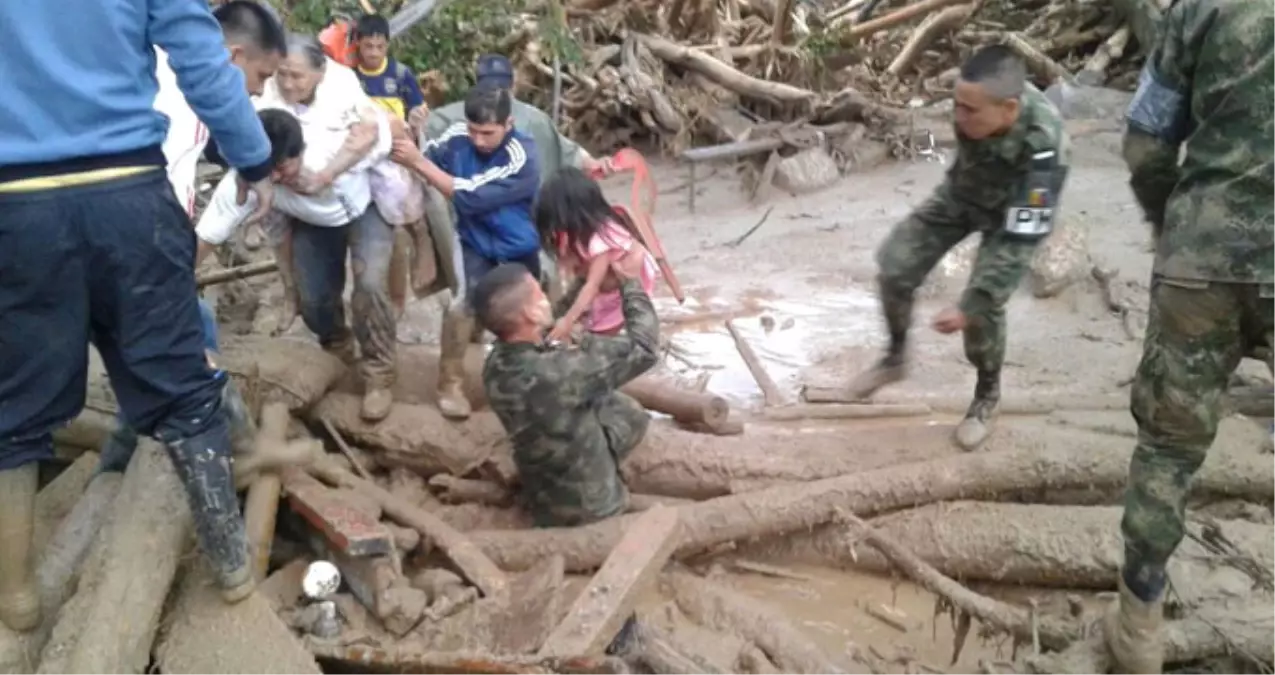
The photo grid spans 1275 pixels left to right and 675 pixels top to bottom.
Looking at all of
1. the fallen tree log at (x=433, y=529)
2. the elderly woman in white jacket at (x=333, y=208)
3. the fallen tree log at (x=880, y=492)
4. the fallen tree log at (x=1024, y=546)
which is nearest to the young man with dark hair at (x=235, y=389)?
the elderly woman in white jacket at (x=333, y=208)

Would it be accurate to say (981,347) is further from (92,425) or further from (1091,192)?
(1091,192)

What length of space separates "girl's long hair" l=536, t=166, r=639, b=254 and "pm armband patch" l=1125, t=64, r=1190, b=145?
1.89 meters

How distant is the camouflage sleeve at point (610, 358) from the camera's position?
3.94 meters

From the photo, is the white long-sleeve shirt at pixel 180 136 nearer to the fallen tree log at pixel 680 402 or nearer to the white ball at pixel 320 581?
the white ball at pixel 320 581

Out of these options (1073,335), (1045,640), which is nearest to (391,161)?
(1045,640)

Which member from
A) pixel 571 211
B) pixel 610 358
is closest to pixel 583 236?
pixel 571 211

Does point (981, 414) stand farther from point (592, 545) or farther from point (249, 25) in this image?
point (249, 25)

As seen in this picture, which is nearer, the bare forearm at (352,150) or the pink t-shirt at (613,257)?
the pink t-shirt at (613,257)

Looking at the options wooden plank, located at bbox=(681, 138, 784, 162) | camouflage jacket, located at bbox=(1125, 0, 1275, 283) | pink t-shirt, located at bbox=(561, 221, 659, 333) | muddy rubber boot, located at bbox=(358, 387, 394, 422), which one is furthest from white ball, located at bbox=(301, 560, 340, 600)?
wooden plank, located at bbox=(681, 138, 784, 162)

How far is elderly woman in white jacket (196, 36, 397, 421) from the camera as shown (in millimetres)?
4359

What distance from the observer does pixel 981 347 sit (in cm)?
450

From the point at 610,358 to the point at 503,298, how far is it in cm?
46

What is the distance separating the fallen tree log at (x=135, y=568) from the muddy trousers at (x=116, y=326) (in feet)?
0.77

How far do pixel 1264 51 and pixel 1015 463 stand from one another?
1927 millimetres
